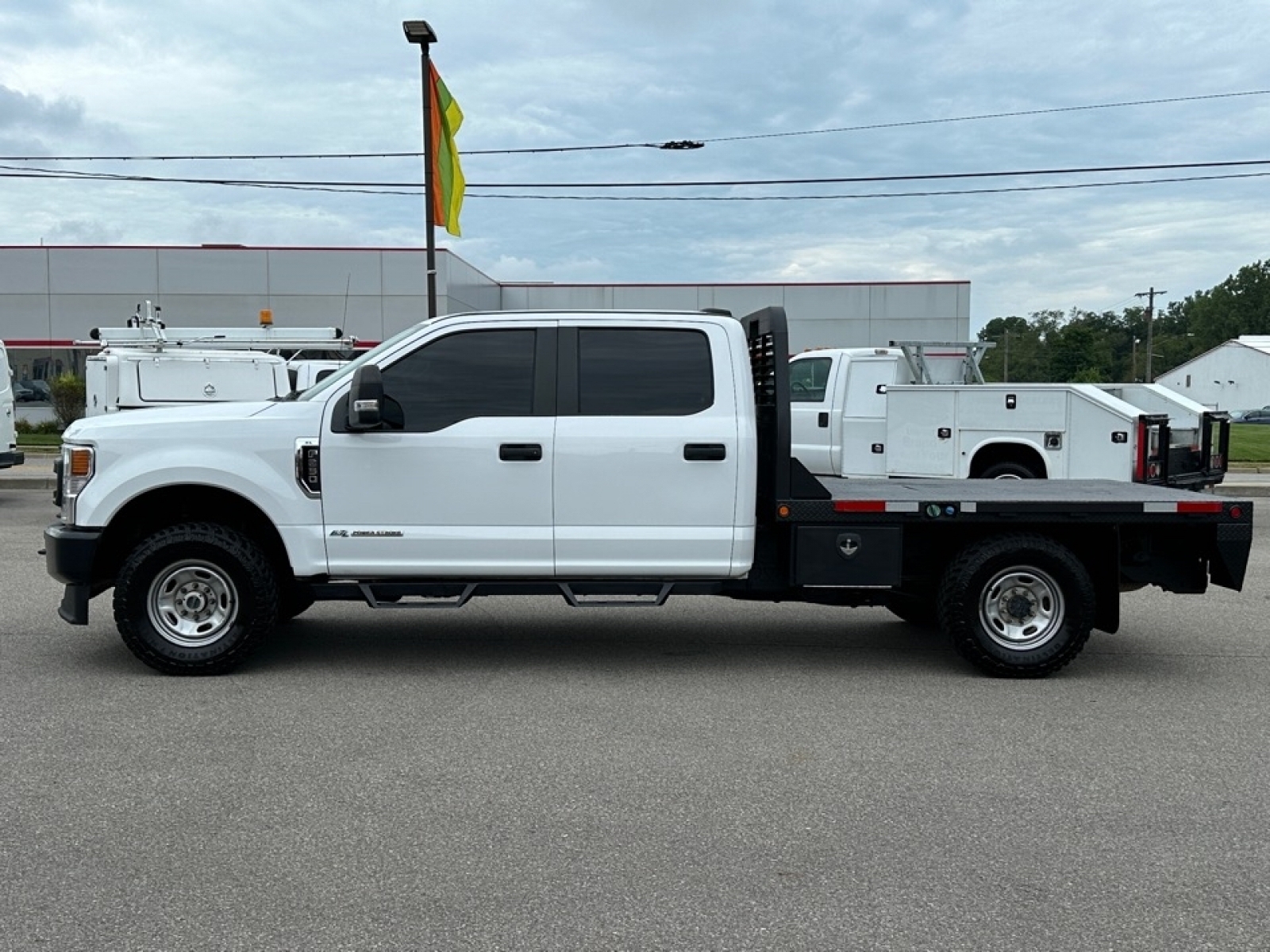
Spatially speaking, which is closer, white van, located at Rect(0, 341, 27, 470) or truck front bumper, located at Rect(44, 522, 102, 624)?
truck front bumper, located at Rect(44, 522, 102, 624)

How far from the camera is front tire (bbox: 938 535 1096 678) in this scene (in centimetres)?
669

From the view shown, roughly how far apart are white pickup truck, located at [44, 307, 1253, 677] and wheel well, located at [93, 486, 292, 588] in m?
0.01

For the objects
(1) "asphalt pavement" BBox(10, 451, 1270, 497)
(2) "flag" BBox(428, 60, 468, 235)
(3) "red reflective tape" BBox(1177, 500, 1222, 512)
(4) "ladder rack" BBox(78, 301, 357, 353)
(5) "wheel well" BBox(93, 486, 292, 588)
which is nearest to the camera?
(3) "red reflective tape" BBox(1177, 500, 1222, 512)

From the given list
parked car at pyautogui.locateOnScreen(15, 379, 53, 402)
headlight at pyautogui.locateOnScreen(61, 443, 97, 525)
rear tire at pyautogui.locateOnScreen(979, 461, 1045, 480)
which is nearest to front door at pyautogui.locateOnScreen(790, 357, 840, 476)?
rear tire at pyautogui.locateOnScreen(979, 461, 1045, 480)

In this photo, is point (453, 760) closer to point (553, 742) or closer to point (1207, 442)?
point (553, 742)

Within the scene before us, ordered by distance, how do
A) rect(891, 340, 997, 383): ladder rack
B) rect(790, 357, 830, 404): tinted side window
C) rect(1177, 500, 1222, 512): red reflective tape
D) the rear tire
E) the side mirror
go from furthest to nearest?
rect(790, 357, 830, 404): tinted side window, rect(891, 340, 997, 383): ladder rack, the rear tire, rect(1177, 500, 1222, 512): red reflective tape, the side mirror

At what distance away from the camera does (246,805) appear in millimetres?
4652

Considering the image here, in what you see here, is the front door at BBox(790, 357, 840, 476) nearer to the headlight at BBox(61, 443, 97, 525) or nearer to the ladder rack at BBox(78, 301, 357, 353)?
the ladder rack at BBox(78, 301, 357, 353)

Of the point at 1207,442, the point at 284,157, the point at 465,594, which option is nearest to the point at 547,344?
the point at 465,594

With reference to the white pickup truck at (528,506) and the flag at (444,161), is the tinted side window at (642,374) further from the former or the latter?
the flag at (444,161)

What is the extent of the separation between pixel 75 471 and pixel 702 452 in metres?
3.40

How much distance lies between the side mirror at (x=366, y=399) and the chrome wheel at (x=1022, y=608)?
11.3 ft

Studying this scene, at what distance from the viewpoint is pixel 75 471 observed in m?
6.64

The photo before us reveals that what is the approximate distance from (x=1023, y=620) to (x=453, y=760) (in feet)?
11.1
